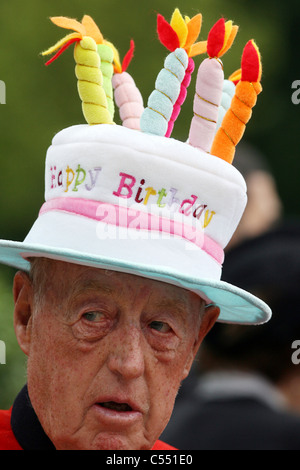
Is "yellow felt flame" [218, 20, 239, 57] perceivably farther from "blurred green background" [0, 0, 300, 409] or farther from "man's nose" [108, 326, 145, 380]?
"blurred green background" [0, 0, 300, 409]

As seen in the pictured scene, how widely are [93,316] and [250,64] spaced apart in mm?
1050

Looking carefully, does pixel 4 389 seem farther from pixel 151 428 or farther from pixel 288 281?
pixel 151 428

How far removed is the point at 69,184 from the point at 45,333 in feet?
1.71

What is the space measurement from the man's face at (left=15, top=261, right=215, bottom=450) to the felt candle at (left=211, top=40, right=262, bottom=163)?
55 centimetres

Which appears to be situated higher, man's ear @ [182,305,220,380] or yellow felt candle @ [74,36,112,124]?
yellow felt candle @ [74,36,112,124]

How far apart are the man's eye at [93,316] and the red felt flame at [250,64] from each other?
0.99m

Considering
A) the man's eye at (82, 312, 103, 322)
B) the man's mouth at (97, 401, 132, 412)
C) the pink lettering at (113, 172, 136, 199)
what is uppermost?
the pink lettering at (113, 172, 136, 199)

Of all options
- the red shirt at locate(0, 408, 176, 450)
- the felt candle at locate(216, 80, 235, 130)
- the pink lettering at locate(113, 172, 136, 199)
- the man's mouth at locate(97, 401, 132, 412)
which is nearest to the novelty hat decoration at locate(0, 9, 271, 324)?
the pink lettering at locate(113, 172, 136, 199)

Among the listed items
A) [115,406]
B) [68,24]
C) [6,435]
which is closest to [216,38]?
[68,24]

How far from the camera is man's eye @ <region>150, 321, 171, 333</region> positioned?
10.9ft

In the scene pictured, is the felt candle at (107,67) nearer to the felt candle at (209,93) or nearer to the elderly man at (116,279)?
the elderly man at (116,279)

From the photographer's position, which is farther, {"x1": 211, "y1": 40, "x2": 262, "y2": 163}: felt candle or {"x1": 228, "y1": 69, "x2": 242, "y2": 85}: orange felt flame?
{"x1": 228, "y1": 69, "x2": 242, "y2": 85}: orange felt flame

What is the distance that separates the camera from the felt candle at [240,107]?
11.2 ft

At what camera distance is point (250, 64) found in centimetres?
342
